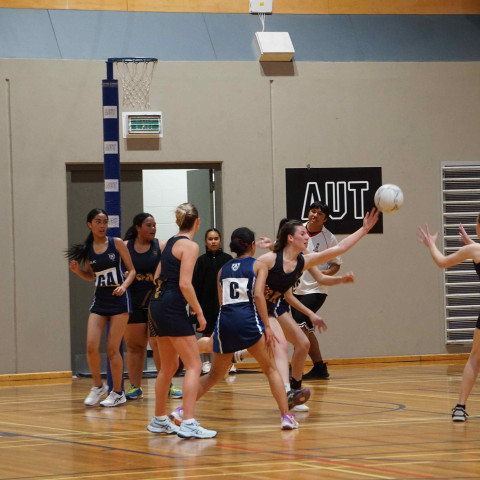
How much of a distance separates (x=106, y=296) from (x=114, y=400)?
103 cm

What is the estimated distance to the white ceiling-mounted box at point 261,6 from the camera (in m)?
13.8

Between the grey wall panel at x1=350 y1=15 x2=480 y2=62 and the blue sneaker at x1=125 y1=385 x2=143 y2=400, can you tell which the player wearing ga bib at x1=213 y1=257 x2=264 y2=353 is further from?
the grey wall panel at x1=350 y1=15 x2=480 y2=62

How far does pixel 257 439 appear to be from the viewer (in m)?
6.81

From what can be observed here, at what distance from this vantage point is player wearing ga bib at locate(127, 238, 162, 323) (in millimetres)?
9820

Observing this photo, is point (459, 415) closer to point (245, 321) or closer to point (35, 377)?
point (245, 321)

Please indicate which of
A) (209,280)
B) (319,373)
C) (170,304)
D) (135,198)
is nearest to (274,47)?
(135,198)

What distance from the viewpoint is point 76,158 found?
42.0 ft

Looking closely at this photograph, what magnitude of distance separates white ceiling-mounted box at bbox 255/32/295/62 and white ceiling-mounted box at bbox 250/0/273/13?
50 centimetres

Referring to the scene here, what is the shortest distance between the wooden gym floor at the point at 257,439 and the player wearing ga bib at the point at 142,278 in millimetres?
897

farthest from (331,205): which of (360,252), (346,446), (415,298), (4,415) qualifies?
(346,446)

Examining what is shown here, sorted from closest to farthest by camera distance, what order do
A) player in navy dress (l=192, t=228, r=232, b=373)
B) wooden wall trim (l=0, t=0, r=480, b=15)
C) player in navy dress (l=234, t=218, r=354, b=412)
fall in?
player in navy dress (l=234, t=218, r=354, b=412), player in navy dress (l=192, t=228, r=232, b=373), wooden wall trim (l=0, t=0, r=480, b=15)

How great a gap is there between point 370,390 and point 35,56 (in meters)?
6.56

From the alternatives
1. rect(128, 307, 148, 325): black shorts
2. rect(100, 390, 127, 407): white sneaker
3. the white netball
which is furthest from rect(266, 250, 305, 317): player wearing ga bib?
rect(128, 307, 148, 325): black shorts

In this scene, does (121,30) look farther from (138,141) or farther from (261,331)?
(261,331)
